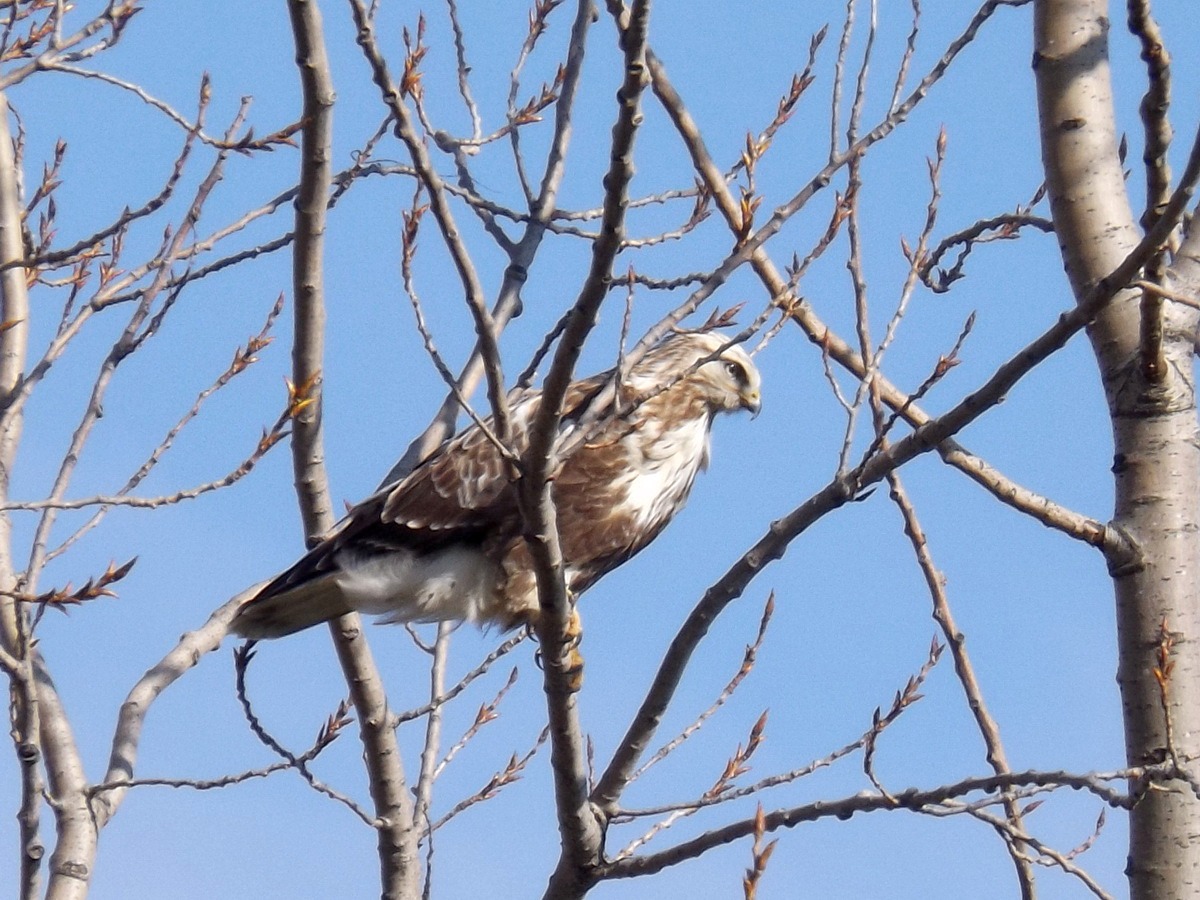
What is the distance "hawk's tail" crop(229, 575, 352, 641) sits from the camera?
4.28 m

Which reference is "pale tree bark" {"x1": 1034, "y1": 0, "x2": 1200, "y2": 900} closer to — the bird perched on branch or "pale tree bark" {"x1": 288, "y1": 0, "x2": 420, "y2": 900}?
the bird perched on branch

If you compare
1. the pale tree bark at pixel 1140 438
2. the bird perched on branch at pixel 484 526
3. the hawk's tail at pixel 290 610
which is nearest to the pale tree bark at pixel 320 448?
the hawk's tail at pixel 290 610

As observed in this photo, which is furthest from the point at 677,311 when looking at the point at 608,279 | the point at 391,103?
the point at 391,103

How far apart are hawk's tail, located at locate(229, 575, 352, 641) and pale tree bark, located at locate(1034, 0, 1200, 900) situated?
204cm

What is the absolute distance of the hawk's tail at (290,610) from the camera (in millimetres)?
4281

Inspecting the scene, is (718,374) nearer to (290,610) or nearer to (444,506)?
(444,506)

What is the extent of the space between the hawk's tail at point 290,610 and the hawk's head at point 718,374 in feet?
4.13

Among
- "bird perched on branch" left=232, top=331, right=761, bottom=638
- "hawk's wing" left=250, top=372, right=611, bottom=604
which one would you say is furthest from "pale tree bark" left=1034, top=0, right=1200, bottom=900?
"hawk's wing" left=250, top=372, right=611, bottom=604

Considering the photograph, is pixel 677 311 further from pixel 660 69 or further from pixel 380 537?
pixel 380 537

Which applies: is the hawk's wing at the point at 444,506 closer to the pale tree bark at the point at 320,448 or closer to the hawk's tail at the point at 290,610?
the hawk's tail at the point at 290,610

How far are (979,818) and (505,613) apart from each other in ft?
6.67

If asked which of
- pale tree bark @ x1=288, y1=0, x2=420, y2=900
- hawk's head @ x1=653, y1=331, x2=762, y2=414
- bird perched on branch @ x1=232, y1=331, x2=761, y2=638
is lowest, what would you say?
pale tree bark @ x1=288, y1=0, x2=420, y2=900

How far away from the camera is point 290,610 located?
4344mm

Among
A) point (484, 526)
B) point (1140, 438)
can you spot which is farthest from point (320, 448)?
point (1140, 438)
